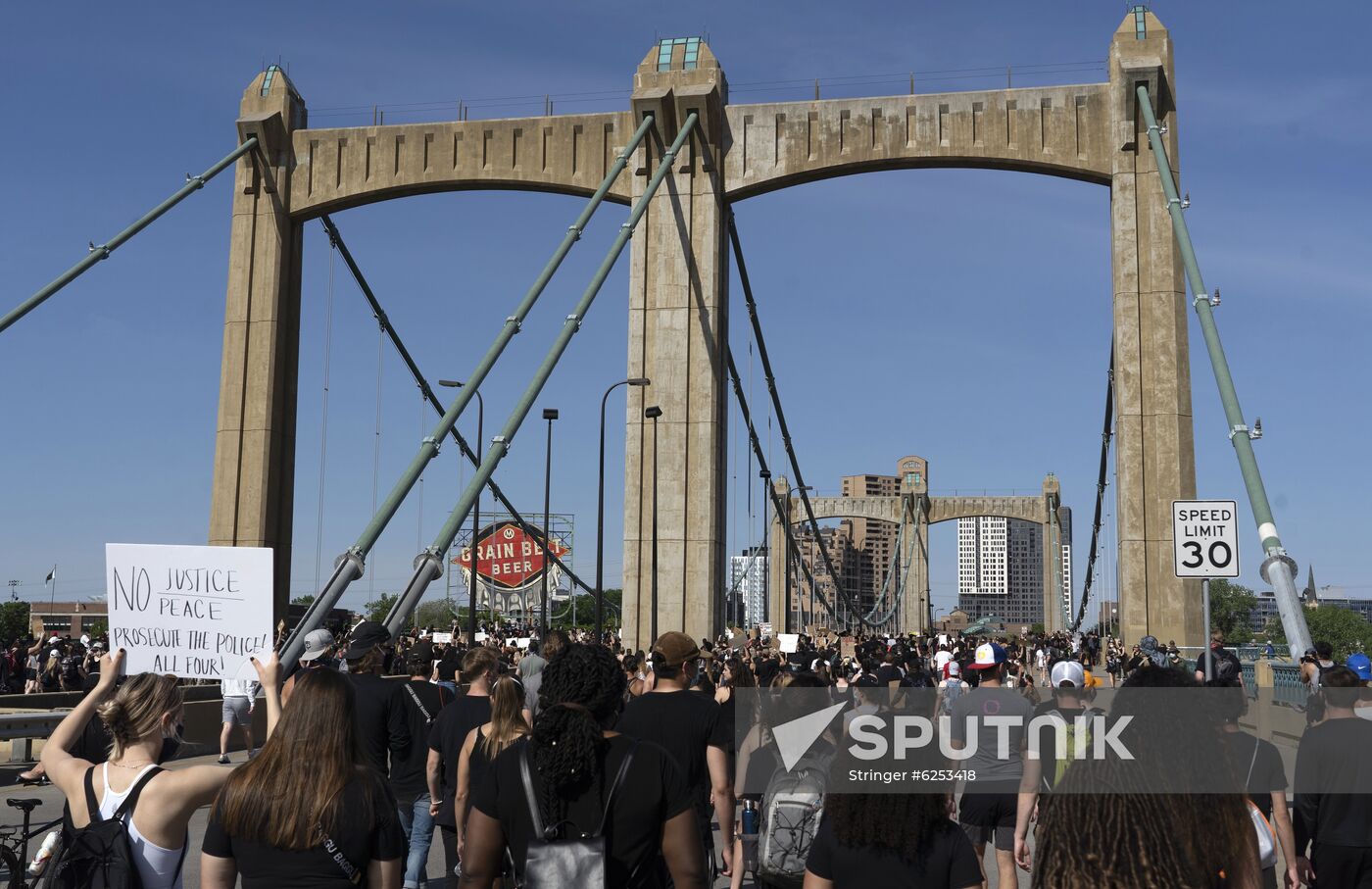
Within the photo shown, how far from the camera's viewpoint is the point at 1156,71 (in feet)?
88.0

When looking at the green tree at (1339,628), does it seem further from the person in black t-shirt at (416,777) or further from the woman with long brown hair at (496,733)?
the woman with long brown hair at (496,733)

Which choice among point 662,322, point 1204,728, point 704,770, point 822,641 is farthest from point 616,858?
point 822,641

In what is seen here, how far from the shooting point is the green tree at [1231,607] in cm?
14625

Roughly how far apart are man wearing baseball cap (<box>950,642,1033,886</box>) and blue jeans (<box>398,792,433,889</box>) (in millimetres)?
3148

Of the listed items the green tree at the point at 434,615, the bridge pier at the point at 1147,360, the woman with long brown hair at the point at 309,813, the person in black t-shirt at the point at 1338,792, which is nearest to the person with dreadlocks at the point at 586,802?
the woman with long brown hair at the point at 309,813

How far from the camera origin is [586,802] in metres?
4.28

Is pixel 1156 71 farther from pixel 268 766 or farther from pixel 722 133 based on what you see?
pixel 268 766

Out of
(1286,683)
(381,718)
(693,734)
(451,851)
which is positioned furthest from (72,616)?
(693,734)

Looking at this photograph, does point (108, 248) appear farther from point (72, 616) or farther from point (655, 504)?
point (72, 616)

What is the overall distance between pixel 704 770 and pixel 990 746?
2236 mm

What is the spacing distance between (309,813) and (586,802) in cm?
87

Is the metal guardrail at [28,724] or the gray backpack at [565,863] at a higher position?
the gray backpack at [565,863]

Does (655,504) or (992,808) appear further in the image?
(655,504)

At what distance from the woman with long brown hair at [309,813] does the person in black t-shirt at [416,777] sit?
144 inches
